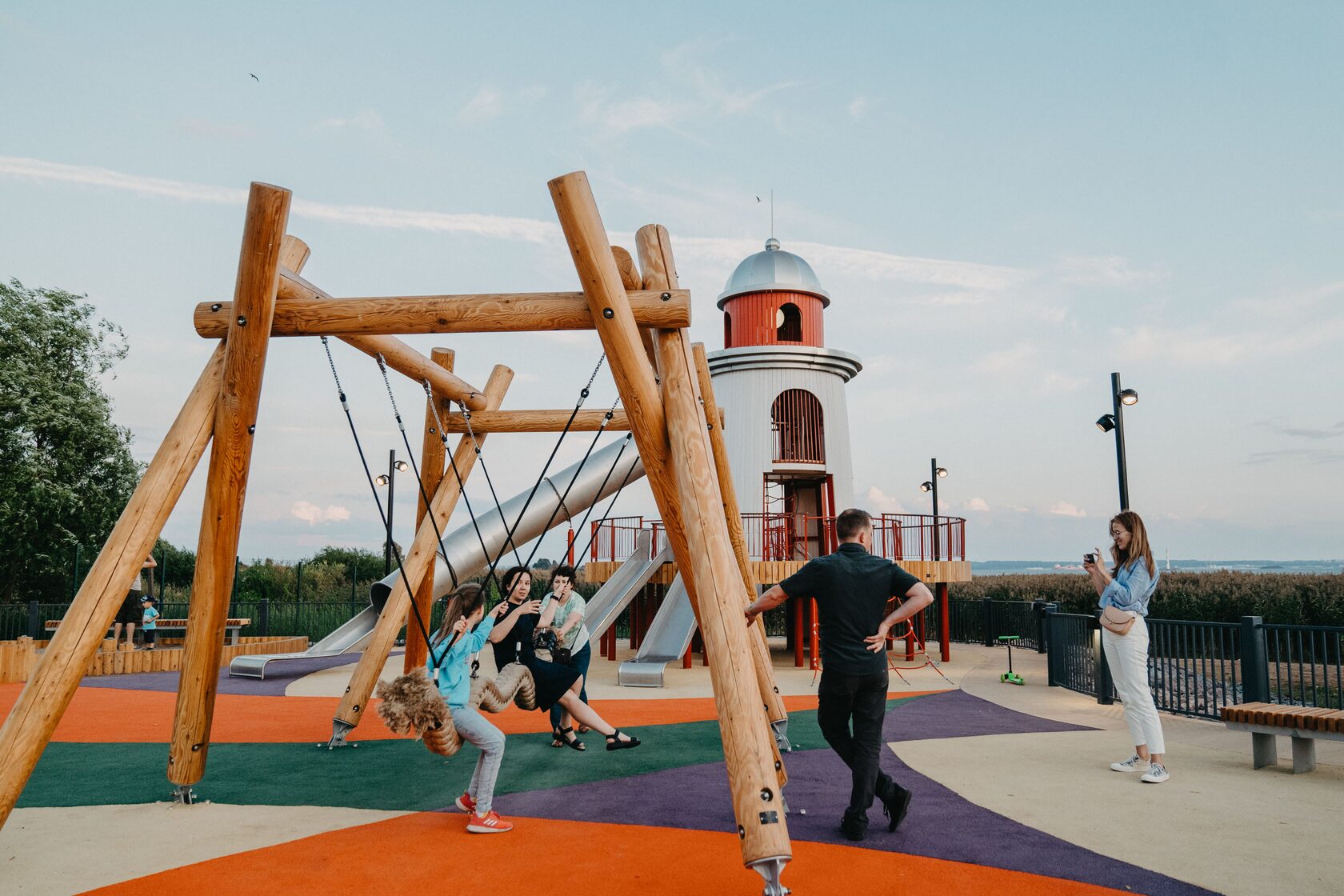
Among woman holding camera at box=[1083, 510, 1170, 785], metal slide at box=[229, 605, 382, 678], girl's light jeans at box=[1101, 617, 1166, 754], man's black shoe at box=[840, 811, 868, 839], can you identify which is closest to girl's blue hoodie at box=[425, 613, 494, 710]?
man's black shoe at box=[840, 811, 868, 839]

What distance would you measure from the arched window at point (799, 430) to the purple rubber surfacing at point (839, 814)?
39.3 feet

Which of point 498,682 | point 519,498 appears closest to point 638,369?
point 498,682

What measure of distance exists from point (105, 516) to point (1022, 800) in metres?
29.8

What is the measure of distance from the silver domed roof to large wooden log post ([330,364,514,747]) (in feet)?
41.4

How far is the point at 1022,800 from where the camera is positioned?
6.31m

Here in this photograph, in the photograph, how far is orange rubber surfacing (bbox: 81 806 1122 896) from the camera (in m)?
4.53

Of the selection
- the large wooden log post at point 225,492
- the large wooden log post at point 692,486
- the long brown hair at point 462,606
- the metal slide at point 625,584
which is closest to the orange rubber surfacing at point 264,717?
the large wooden log post at point 225,492

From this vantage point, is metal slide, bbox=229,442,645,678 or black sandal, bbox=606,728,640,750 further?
metal slide, bbox=229,442,645,678

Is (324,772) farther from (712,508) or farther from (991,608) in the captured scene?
(991,608)

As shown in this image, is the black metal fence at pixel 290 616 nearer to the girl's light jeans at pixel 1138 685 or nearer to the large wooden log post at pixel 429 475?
the large wooden log post at pixel 429 475

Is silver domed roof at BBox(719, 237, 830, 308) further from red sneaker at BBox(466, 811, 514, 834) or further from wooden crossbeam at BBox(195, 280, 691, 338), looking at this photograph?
red sneaker at BBox(466, 811, 514, 834)

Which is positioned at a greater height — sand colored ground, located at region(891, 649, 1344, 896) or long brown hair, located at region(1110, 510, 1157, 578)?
long brown hair, located at region(1110, 510, 1157, 578)

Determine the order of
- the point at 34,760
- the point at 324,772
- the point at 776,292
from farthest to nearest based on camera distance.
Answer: the point at 776,292
the point at 324,772
the point at 34,760

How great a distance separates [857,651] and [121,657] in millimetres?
16218
